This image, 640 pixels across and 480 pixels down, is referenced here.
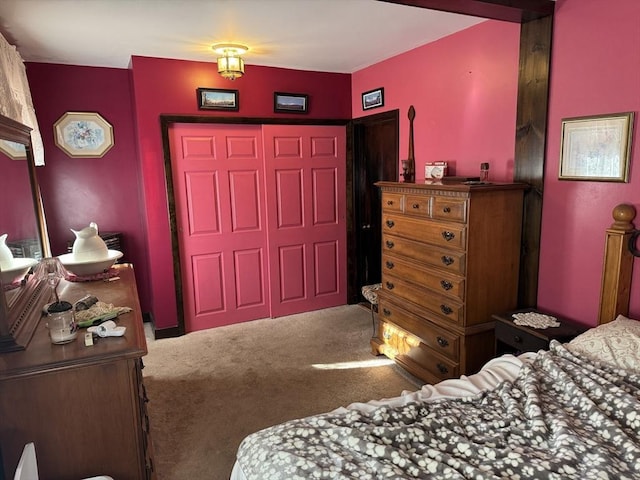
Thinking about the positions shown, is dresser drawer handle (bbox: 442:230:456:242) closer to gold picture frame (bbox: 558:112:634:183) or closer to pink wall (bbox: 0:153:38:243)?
gold picture frame (bbox: 558:112:634:183)

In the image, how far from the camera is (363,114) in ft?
14.2

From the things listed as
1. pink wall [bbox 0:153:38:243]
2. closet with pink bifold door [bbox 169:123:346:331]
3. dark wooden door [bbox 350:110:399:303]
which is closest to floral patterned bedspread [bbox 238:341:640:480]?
pink wall [bbox 0:153:38:243]

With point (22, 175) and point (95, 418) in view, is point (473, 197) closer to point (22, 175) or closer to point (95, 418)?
point (95, 418)

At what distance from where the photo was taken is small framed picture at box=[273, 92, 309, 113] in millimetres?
4164

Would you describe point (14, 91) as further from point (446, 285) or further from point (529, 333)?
point (529, 333)

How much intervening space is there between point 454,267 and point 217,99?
8.67 ft

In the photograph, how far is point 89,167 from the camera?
3957 mm

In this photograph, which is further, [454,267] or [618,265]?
[454,267]

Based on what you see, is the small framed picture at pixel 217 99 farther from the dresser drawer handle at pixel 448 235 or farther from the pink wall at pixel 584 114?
the pink wall at pixel 584 114

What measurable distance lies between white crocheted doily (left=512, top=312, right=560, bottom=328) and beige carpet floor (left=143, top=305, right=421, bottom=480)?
902 mm

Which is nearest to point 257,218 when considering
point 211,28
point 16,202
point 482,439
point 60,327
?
point 211,28

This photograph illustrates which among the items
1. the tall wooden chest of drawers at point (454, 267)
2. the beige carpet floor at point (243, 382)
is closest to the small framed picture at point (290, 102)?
the tall wooden chest of drawers at point (454, 267)

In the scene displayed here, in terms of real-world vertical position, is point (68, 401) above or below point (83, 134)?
below

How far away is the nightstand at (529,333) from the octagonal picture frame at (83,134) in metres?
3.65
